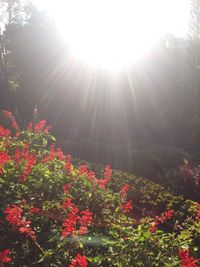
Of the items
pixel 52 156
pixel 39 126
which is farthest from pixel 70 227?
pixel 39 126

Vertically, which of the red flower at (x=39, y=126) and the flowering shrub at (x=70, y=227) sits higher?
the red flower at (x=39, y=126)

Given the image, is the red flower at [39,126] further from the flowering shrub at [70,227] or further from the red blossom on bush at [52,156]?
the flowering shrub at [70,227]

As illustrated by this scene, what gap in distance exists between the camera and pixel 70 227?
3.63 meters

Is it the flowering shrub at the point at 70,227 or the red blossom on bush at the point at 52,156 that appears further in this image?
the red blossom on bush at the point at 52,156

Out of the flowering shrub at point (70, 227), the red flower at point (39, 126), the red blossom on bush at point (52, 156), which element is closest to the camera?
the flowering shrub at point (70, 227)

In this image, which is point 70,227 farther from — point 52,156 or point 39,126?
point 39,126

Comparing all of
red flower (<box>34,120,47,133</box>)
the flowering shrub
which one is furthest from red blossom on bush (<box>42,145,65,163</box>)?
red flower (<box>34,120,47,133</box>)

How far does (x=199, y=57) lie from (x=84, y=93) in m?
7.70

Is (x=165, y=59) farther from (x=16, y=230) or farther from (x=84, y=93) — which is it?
(x=16, y=230)

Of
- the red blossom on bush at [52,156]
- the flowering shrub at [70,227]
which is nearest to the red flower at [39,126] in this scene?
the red blossom on bush at [52,156]

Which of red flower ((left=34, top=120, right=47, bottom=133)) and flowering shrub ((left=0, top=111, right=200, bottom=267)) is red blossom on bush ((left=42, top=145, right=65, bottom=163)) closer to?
flowering shrub ((left=0, top=111, right=200, bottom=267))

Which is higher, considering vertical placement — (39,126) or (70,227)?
(39,126)

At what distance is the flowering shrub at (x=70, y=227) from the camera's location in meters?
3.74

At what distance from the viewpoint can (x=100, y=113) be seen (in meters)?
20.7
